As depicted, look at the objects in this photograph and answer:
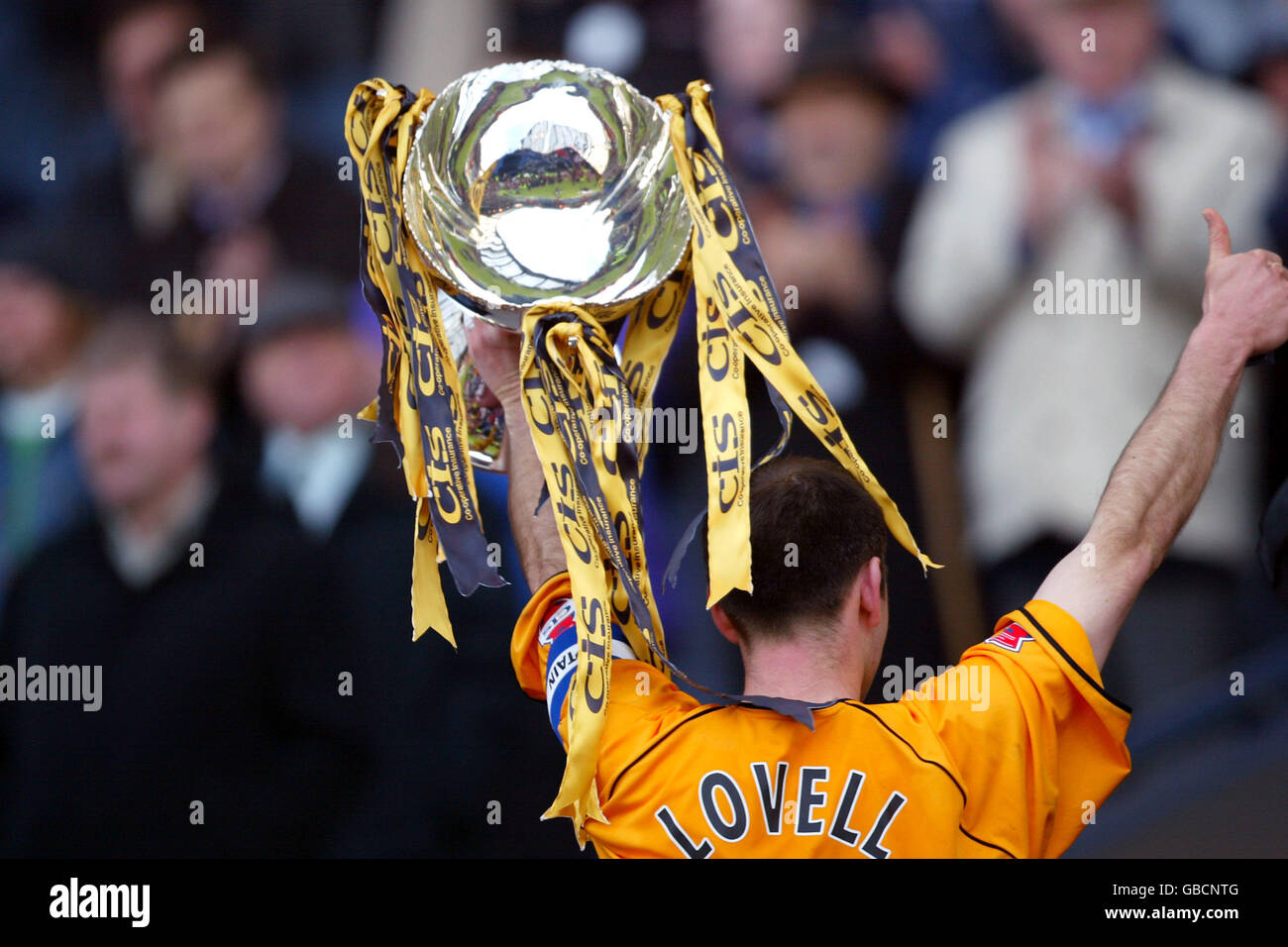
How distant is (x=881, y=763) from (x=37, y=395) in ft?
8.76

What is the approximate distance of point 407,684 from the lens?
3.44 metres

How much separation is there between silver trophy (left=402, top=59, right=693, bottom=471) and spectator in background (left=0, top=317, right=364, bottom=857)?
1.68 metres

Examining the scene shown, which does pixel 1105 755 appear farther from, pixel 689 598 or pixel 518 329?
pixel 689 598

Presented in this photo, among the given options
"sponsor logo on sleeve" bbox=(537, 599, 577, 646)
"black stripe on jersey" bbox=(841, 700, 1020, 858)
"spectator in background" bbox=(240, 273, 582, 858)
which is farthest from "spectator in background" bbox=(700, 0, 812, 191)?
"black stripe on jersey" bbox=(841, 700, 1020, 858)

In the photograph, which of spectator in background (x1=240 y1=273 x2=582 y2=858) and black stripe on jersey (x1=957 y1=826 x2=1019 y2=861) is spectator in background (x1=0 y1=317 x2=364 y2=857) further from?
black stripe on jersey (x1=957 y1=826 x2=1019 y2=861)

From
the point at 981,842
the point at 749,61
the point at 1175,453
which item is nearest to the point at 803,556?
the point at 981,842

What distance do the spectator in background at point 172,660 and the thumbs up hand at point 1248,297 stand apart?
2.10 m

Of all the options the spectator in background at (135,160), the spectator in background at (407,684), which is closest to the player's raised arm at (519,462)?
the spectator in background at (407,684)

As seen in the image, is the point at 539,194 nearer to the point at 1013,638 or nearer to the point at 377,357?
the point at 1013,638

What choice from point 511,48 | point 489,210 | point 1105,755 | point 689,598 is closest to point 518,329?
point 489,210

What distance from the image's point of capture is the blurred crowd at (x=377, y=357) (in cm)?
326

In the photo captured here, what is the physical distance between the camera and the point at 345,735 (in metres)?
3.41
